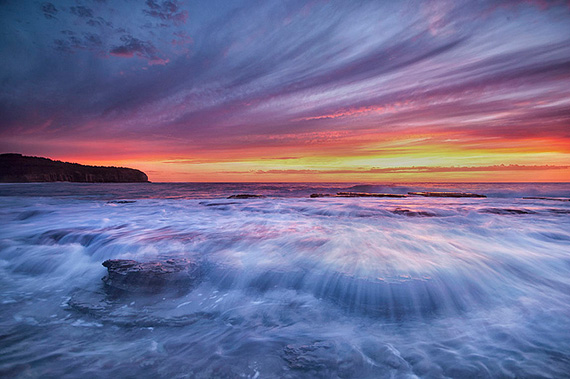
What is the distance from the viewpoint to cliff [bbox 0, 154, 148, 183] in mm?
76125

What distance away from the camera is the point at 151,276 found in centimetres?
353

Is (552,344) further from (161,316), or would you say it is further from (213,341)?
(161,316)

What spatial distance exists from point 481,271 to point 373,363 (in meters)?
3.06

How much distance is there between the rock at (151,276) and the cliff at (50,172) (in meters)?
103

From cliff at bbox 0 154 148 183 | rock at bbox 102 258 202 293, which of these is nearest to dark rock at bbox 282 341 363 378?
rock at bbox 102 258 202 293

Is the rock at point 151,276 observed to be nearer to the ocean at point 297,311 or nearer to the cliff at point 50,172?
the ocean at point 297,311

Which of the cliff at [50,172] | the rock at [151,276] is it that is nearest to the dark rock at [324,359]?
the rock at [151,276]

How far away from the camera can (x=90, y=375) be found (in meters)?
1.99

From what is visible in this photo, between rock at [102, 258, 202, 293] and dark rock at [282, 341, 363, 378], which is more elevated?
rock at [102, 258, 202, 293]

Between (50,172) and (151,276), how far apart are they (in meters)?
113

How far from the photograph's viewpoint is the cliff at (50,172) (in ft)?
250

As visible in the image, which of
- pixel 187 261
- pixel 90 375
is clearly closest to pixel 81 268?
pixel 187 261

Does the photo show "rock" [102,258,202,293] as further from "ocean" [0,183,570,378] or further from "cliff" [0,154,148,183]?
"cliff" [0,154,148,183]

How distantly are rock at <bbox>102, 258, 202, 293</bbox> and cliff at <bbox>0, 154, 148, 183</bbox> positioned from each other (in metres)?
103
